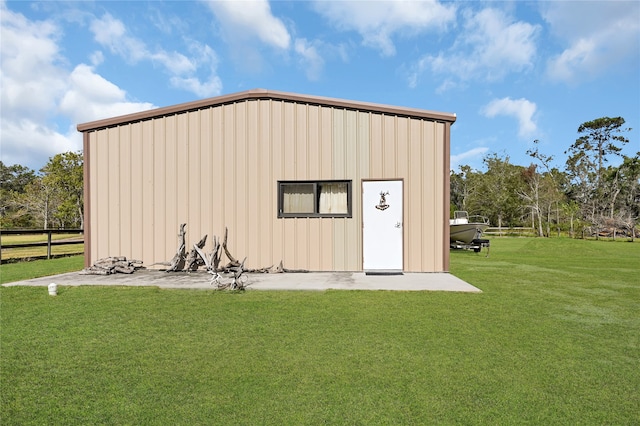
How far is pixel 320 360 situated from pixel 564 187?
41.3m

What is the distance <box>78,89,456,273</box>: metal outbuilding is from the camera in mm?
6473

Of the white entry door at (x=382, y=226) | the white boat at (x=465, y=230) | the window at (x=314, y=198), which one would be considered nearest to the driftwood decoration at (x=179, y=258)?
the window at (x=314, y=198)

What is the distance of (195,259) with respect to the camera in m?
6.70

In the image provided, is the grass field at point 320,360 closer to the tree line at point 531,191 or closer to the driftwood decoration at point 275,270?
the driftwood decoration at point 275,270

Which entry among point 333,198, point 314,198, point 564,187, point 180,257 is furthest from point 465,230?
point 564,187

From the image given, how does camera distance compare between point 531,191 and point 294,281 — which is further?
point 531,191

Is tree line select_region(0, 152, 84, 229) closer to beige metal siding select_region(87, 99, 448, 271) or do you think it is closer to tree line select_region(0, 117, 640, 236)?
tree line select_region(0, 117, 640, 236)

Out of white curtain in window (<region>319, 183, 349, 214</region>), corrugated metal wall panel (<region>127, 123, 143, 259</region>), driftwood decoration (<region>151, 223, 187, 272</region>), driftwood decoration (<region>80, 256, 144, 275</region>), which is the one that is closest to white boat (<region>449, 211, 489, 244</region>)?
white curtain in window (<region>319, 183, 349, 214</region>)

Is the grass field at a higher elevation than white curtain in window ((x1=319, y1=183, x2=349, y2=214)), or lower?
lower

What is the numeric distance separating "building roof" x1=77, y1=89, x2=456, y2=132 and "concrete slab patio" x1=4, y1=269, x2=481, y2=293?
3.23 metres

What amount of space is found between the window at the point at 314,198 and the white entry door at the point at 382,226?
449mm

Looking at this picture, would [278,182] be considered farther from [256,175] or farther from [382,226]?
[382,226]

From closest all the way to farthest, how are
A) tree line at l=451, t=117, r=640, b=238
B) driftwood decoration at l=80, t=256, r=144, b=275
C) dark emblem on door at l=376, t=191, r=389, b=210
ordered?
driftwood decoration at l=80, t=256, r=144, b=275 < dark emblem on door at l=376, t=191, r=389, b=210 < tree line at l=451, t=117, r=640, b=238

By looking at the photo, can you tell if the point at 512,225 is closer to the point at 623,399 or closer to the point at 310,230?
the point at 310,230
